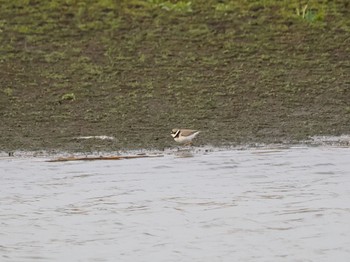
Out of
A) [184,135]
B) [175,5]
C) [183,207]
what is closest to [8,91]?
[184,135]

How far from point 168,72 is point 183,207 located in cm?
379

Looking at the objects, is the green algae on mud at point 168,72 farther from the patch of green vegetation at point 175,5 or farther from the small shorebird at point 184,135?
the small shorebird at point 184,135

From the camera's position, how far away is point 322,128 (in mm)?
12430

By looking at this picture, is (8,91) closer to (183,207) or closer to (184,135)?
(184,135)

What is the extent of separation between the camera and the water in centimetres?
895

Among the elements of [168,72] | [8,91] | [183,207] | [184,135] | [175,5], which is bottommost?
[183,207]

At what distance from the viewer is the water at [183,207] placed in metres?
8.95

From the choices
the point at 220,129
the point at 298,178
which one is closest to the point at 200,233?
the point at 298,178

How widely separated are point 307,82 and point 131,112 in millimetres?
2011

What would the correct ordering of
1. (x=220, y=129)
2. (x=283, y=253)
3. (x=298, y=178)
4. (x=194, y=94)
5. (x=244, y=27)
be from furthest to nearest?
(x=244, y=27) → (x=194, y=94) → (x=220, y=129) → (x=298, y=178) → (x=283, y=253)

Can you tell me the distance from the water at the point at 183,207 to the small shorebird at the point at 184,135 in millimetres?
197

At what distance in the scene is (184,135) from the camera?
38.2ft

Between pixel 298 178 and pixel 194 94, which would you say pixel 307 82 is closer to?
pixel 194 94

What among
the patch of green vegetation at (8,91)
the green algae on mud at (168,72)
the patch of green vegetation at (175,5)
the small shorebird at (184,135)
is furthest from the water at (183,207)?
the patch of green vegetation at (175,5)
